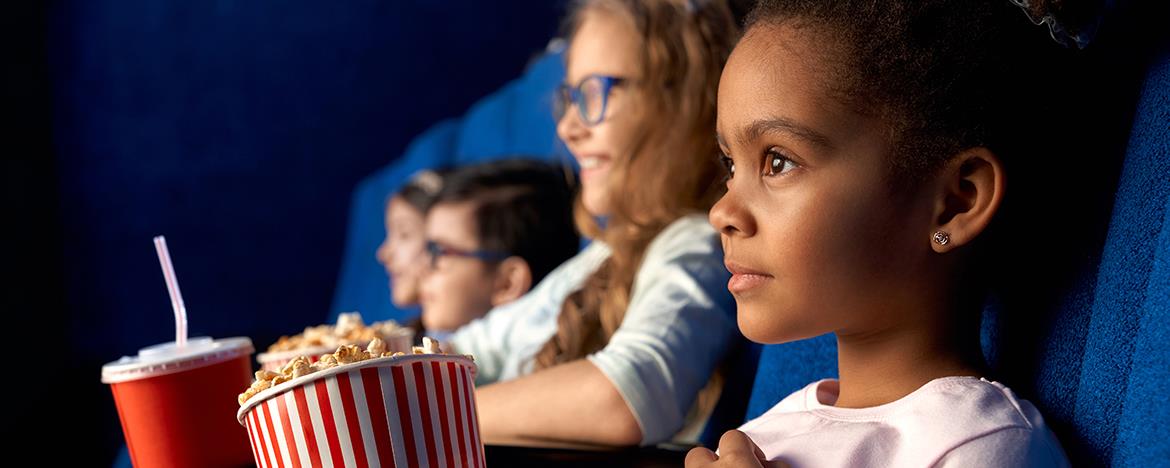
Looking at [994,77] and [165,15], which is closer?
[994,77]

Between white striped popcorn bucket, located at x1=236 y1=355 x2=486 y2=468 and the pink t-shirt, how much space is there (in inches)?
9.3

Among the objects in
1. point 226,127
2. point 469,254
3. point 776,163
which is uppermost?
point 226,127

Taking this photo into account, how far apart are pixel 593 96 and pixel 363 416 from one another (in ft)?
2.77

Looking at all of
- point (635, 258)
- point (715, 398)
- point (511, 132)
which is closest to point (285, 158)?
point (511, 132)

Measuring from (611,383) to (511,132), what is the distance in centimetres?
157

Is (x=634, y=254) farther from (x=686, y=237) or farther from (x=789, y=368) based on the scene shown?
(x=789, y=368)

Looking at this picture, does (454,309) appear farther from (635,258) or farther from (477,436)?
(477,436)

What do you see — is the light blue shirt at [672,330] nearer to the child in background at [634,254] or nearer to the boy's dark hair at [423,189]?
the child in background at [634,254]

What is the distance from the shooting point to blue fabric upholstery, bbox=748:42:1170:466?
550mm

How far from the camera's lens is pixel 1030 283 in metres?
0.73

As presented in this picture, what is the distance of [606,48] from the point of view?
1400mm

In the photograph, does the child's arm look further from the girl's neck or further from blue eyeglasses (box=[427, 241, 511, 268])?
blue eyeglasses (box=[427, 241, 511, 268])

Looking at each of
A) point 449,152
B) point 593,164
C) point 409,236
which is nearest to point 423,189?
point 409,236

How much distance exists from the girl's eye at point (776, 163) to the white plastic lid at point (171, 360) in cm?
49
